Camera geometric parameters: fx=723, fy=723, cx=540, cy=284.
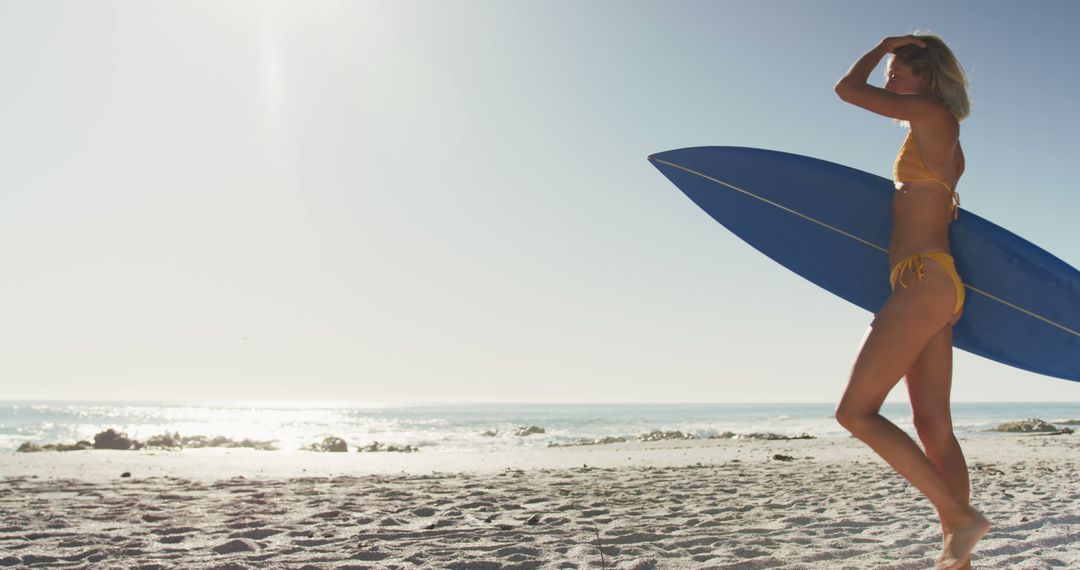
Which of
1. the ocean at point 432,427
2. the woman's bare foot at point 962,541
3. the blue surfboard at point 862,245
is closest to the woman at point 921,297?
the woman's bare foot at point 962,541

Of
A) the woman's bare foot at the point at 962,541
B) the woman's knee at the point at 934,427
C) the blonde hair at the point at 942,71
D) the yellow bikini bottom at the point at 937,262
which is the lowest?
the woman's bare foot at the point at 962,541

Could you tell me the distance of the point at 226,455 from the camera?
8.52 meters

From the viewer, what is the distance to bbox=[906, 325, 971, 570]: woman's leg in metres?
2.13

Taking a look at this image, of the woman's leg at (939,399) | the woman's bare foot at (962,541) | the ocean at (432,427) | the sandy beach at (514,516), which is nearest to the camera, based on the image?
the woman's bare foot at (962,541)

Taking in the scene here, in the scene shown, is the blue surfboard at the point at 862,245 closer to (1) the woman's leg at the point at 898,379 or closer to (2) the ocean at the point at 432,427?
(1) the woman's leg at the point at 898,379

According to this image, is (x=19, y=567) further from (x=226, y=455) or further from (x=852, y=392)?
(x=226, y=455)

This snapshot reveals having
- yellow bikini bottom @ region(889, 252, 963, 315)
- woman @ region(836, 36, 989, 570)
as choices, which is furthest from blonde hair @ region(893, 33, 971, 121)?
yellow bikini bottom @ region(889, 252, 963, 315)

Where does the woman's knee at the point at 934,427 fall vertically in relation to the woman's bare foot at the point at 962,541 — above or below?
above

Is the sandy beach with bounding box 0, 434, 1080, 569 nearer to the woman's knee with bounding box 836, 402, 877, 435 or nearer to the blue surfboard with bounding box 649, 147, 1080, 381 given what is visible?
the blue surfboard with bounding box 649, 147, 1080, 381

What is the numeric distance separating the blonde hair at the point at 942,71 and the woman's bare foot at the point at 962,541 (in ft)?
3.85

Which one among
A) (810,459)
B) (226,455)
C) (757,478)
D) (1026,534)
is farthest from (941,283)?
(226,455)

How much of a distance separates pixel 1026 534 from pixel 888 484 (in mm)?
1889

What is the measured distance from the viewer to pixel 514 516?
393cm

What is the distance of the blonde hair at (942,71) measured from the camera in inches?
85.0
